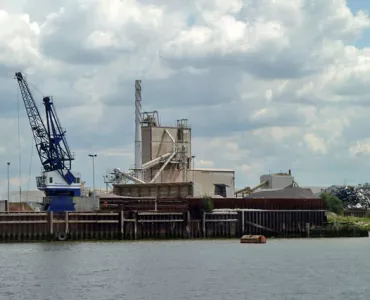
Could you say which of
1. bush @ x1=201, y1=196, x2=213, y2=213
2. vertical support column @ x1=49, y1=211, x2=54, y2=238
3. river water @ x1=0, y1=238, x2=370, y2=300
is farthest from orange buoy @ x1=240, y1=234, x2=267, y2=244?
vertical support column @ x1=49, y1=211, x2=54, y2=238

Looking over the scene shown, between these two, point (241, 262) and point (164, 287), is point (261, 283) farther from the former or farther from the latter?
point (241, 262)

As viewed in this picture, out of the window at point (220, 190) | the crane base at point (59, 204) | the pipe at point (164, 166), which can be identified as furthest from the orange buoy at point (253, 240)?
the window at point (220, 190)

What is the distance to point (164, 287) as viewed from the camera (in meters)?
77.8

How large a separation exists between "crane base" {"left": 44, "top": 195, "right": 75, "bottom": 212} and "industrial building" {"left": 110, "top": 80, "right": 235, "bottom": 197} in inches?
1279

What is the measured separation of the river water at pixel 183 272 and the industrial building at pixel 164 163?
185 ft

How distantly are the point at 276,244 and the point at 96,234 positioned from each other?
2520cm

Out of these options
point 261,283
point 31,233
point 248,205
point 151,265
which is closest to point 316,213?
point 248,205

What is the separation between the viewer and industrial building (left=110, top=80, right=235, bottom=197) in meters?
187

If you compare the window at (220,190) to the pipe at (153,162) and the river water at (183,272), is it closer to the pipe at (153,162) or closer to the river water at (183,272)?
the pipe at (153,162)

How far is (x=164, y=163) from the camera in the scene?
616ft

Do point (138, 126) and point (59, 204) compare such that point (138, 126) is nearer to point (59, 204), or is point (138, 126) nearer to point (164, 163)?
point (164, 163)

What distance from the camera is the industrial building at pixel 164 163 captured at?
7367 inches

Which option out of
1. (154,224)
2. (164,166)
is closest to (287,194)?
(164,166)

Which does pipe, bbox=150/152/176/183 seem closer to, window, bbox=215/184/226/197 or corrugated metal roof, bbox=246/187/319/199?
window, bbox=215/184/226/197
